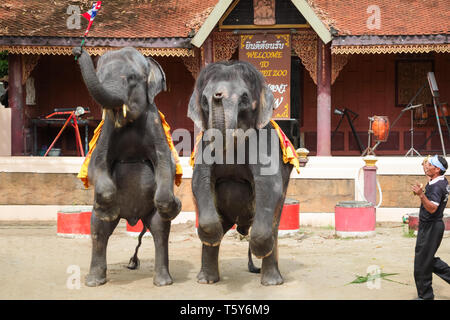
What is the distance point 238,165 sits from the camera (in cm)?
618

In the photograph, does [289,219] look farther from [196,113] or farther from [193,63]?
[193,63]

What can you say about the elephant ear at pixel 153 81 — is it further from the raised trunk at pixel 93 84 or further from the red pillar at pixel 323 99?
the red pillar at pixel 323 99

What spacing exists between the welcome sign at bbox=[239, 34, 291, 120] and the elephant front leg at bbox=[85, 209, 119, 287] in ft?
27.5

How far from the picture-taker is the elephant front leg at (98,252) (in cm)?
649

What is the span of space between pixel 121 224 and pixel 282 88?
16.2 ft

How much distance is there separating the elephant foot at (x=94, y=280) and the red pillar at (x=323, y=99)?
8651 mm

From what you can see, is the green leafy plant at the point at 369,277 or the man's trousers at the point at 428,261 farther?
the green leafy plant at the point at 369,277

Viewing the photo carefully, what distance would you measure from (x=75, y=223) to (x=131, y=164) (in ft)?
13.5

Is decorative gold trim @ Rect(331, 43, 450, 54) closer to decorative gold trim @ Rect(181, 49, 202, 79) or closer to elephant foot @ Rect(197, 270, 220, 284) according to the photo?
decorative gold trim @ Rect(181, 49, 202, 79)

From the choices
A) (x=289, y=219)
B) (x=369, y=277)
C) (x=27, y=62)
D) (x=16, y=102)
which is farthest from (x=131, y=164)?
(x=27, y=62)

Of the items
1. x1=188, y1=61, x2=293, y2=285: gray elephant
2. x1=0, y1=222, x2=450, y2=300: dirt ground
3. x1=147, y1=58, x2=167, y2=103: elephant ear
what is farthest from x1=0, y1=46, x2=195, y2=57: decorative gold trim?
x1=188, y1=61, x2=293, y2=285: gray elephant

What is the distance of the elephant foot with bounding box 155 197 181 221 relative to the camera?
6.25m

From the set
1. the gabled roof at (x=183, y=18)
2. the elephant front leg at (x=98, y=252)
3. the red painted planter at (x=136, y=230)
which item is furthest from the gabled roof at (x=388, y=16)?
the elephant front leg at (x=98, y=252)

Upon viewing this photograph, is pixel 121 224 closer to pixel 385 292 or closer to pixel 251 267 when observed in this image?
pixel 251 267
